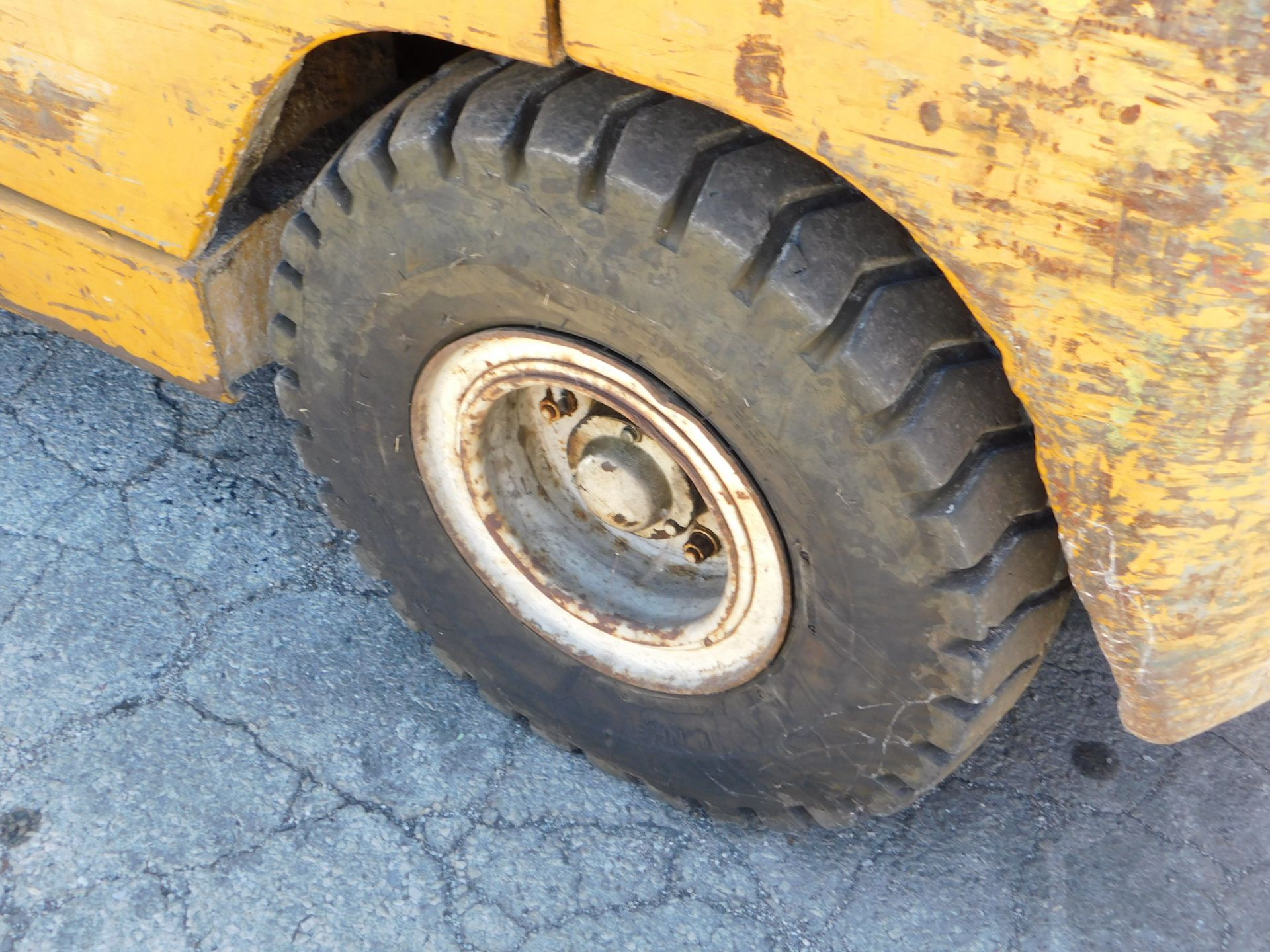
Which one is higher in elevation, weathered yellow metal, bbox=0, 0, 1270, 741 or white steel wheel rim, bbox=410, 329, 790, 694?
weathered yellow metal, bbox=0, 0, 1270, 741

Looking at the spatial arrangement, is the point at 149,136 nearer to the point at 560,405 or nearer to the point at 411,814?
the point at 560,405

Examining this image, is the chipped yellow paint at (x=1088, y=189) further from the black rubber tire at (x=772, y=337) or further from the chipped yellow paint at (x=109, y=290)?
the chipped yellow paint at (x=109, y=290)

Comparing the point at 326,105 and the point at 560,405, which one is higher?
the point at 326,105

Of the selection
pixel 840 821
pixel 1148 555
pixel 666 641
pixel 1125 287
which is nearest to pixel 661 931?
pixel 840 821

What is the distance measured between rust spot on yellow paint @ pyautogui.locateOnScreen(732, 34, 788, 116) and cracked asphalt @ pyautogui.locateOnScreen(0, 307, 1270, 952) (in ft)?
4.04

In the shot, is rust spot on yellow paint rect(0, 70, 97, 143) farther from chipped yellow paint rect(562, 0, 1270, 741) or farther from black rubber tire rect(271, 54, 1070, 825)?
chipped yellow paint rect(562, 0, 1270, 741)

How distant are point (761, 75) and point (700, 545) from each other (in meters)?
0.78

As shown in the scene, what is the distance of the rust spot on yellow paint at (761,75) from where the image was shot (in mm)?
1040

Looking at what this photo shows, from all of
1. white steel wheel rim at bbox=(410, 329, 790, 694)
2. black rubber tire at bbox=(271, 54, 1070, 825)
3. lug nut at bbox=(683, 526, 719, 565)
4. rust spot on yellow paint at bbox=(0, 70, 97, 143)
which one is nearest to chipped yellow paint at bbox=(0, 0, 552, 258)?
rust spot on yellow paint at bbox=(0, 70, 97, 143)

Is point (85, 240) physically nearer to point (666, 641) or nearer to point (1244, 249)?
point (666, 641)

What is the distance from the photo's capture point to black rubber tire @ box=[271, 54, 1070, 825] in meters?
1.25

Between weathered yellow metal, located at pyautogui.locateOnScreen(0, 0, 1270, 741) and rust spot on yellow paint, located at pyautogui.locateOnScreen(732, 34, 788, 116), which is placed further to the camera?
rust spot on yellow paint, located at pyautogui.locateOnScreen(732, 34, 788, 116)

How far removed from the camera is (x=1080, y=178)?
0.96m

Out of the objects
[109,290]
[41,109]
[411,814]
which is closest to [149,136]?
[41,109]
